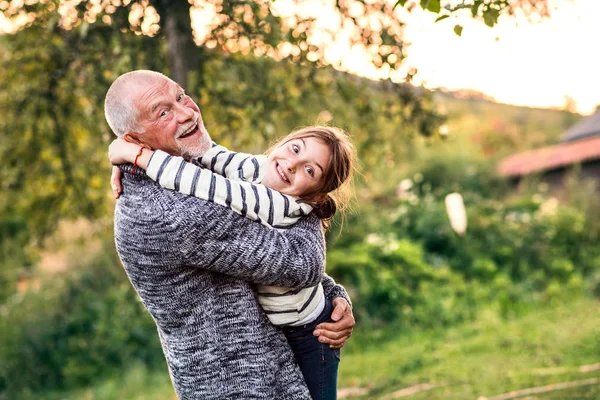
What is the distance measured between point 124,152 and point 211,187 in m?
0.30

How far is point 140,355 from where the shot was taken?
9.24 metres

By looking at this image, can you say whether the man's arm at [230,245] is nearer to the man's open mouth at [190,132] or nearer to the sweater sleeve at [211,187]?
the sweater sleeve at [211,187]

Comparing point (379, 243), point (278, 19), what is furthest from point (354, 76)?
point (379, 243)

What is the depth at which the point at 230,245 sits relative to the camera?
2.18m

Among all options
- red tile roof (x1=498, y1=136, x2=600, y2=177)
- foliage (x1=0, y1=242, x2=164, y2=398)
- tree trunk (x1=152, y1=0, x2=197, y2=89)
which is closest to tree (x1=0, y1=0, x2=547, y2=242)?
tree trunk (x1=152, y1=0, x2=197, y2=89)

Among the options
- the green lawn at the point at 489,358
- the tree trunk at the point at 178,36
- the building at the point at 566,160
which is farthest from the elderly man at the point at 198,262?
the building at the point at 566,160

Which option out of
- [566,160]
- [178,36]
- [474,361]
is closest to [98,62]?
[178,36]

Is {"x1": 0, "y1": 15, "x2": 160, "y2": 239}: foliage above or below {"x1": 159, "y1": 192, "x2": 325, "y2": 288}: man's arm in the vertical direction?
above

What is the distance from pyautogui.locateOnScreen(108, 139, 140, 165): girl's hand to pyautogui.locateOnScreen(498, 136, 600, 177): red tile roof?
13.8 m

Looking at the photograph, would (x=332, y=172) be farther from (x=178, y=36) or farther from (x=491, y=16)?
(x=178, y=36)

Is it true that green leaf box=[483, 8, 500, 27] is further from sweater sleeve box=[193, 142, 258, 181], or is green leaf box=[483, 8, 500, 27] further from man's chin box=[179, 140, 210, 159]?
man's chin box=[179, 140, 210, 159]

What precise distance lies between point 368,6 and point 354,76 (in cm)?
67

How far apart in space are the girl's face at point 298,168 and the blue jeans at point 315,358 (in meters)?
0.43

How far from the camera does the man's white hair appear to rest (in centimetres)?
230
